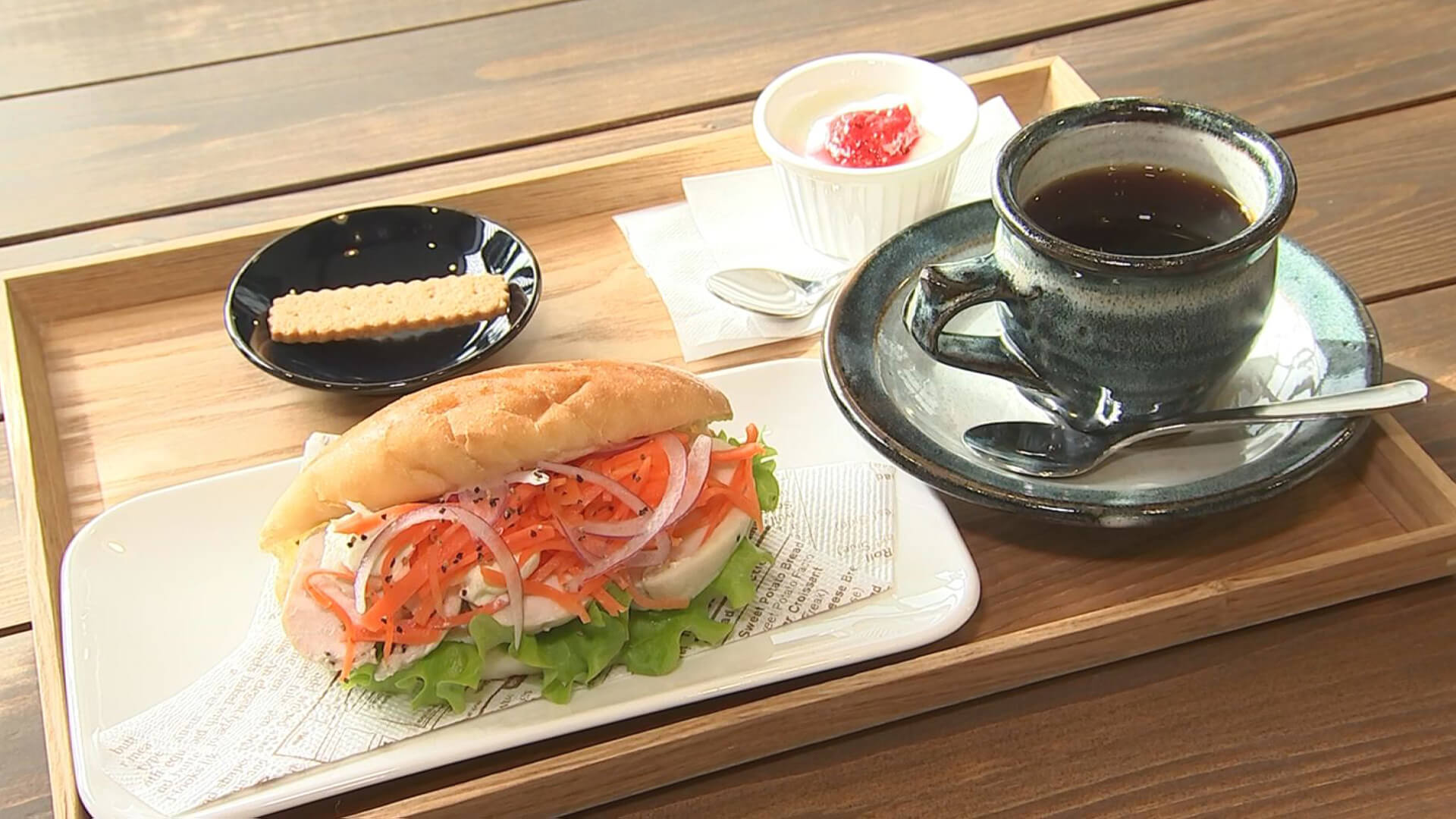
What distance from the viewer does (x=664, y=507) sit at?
96 cm

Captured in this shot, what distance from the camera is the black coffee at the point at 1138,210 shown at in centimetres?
100

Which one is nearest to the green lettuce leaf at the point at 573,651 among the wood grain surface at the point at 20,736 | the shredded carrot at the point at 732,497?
the shredded carrot at the point at 732,497

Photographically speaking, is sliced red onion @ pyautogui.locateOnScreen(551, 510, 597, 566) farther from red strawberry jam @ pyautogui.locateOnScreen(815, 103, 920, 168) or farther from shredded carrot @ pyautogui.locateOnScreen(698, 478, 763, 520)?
red strawberry jam @ pyautogui.locateOnScreen(815, 103, 920, 168)

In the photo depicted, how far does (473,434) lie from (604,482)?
103 millimetres

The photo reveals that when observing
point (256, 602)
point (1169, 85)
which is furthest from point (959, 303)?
point (1169, 85)

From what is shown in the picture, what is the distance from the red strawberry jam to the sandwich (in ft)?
1.46

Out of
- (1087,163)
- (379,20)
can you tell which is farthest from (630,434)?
(379,20)

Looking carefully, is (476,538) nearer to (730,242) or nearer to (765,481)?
(765,481)

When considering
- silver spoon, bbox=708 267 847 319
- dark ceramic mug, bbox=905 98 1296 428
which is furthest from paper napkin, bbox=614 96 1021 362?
dark ceramic mug, bbox=905 98 1296 428

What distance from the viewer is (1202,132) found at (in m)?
1.00

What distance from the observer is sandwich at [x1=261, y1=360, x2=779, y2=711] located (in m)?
0.91

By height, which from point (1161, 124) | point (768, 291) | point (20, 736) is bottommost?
point (20, 736)

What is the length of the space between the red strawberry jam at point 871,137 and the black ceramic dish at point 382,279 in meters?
0.34

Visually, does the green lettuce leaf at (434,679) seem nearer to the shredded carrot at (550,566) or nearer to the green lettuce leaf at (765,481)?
the shredded carrot at (550,566)
